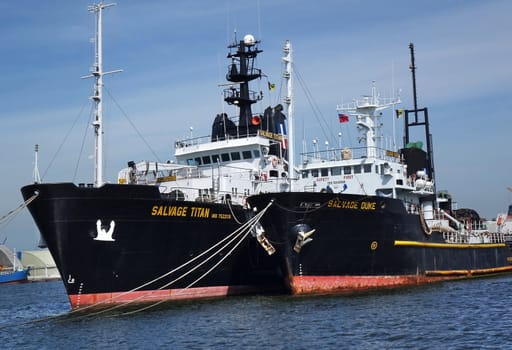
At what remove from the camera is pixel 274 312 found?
76.9ft

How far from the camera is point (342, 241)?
2794cm

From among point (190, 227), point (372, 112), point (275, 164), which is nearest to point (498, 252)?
point (372, 112)

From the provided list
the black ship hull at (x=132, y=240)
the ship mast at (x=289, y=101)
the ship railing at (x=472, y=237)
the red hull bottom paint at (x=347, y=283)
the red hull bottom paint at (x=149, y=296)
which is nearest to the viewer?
the black ship hull at (x=132, y=240)

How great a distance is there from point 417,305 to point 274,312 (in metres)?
5.19

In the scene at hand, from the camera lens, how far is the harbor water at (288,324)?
60.7 feet

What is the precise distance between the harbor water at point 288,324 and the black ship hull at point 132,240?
108cm

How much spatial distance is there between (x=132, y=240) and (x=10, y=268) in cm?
5641

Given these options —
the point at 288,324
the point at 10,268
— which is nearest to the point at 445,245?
the point at 288,324

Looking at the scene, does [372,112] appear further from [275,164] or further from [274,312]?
[274,312]

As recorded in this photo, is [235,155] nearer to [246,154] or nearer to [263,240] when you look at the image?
[246,154]

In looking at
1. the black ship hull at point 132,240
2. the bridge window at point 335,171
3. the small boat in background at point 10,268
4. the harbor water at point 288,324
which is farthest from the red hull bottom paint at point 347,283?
the small boat in background at point 10,268

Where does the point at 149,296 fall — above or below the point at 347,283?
below

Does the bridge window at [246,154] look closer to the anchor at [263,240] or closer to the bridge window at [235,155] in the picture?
the bridge window at [235,155]

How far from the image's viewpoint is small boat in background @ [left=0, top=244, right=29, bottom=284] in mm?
72375
